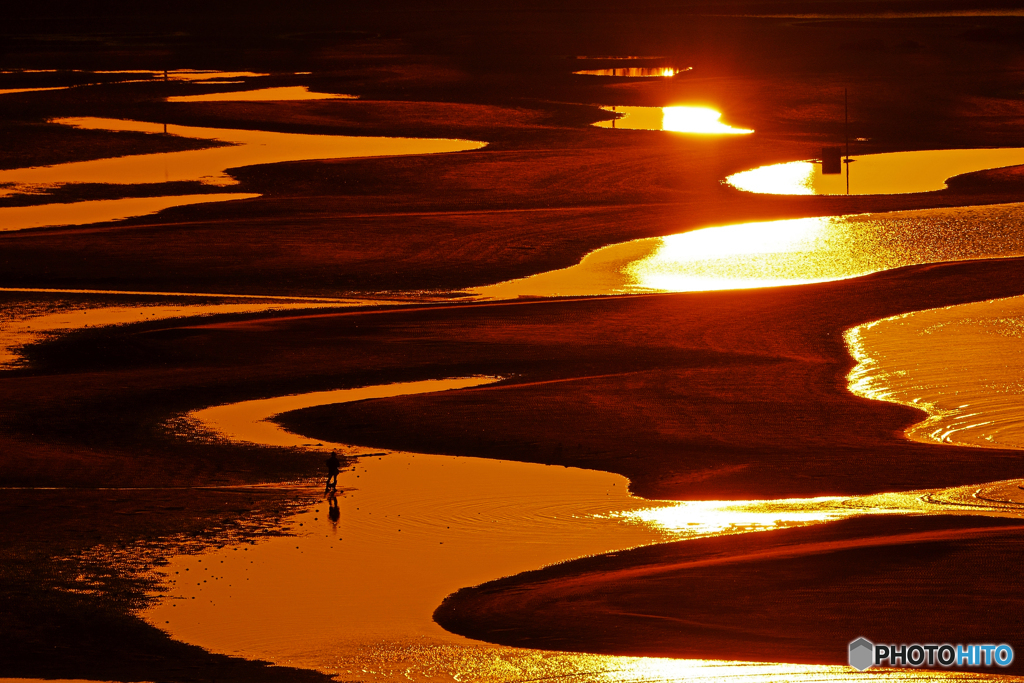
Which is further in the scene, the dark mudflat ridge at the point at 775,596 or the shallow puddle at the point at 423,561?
the dark mudflat ridge at the point at 775,596

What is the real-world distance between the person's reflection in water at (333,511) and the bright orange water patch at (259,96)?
42064mm

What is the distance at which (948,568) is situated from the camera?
1728 cm

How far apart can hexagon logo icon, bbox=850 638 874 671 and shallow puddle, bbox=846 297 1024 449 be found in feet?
23.7

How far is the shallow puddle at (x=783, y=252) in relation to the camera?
1284 inches

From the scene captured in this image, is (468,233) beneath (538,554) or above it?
above

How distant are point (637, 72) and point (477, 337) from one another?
1739 inches

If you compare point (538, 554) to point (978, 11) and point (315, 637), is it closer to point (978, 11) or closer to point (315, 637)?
point (315, 637)

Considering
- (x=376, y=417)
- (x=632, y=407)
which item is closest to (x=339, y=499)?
(x=376, y=417)

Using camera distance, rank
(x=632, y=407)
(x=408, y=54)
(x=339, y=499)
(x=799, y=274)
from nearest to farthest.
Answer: (x=339, y=499) < (x=632, y=407) < (x=799, y=274) < (x=408, y=54)

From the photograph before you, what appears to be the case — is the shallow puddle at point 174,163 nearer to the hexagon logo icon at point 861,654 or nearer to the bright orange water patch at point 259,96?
the bright orange water patch at point 259,96

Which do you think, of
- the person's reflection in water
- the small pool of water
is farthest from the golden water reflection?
the person's reflection in water

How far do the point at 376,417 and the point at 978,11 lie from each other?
3141 inches

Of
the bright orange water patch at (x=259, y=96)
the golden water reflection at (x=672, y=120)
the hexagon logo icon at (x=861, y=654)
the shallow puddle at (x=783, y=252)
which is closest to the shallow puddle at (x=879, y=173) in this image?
the shallow puddle at (x=783, y=252)

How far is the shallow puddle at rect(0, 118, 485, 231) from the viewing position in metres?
39.8
